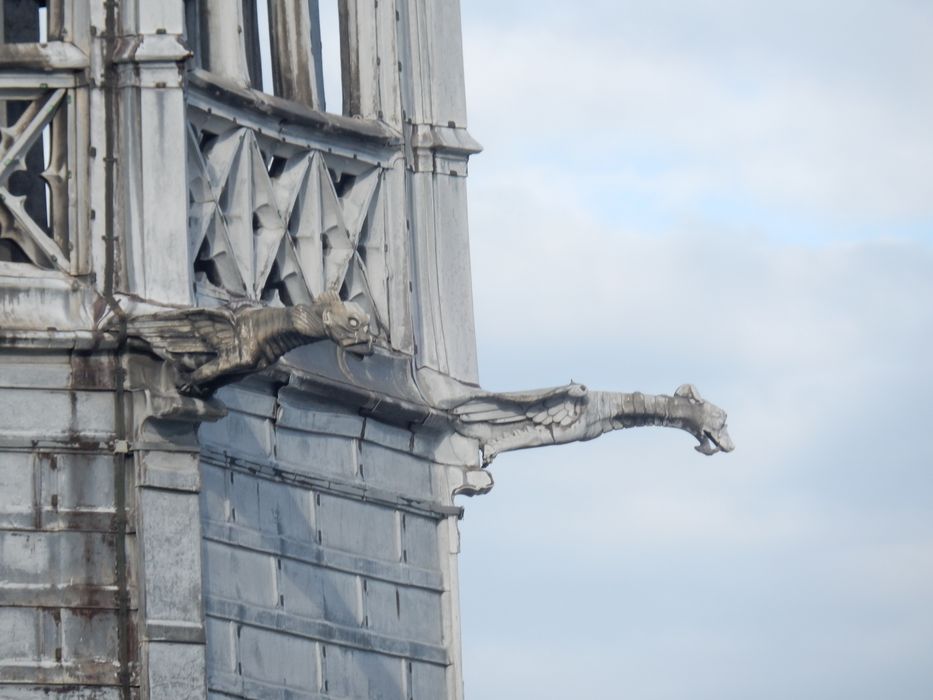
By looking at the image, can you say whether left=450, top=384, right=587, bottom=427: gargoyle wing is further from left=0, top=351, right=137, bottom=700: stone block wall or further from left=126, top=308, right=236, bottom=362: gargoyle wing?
left=0, top=351, right=137, bottom=700: stone block wall

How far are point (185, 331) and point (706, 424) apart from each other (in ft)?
19.1

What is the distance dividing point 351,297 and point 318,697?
3292 mm

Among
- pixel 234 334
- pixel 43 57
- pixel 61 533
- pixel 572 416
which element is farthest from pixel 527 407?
pixel 43 57

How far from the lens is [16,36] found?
21.4m

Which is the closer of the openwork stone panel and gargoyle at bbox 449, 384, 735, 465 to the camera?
the openwork stone panel

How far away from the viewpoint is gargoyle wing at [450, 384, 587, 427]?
2280cm

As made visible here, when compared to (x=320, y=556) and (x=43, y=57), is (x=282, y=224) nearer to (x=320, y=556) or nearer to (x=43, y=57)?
(x=320, y=556)

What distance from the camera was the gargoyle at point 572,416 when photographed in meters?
22.8

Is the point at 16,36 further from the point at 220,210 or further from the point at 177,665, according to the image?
the point at 177,665

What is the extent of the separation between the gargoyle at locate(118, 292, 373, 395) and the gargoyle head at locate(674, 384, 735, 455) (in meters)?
5.19

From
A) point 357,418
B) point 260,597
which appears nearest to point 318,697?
point 260,597

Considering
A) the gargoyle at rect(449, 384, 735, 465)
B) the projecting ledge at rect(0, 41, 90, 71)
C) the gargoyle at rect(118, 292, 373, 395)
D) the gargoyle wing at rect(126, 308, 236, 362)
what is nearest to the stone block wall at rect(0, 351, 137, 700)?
the gargoyle wing at rect(126, 308, 236, 362)

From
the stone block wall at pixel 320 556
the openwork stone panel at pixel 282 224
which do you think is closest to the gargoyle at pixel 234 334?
the stone block wall at pixel 320 556

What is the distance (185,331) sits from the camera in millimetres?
18750
